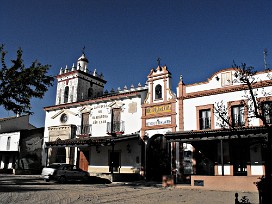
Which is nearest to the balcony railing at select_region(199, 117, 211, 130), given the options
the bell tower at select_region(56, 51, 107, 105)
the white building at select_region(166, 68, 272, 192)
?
the white building at select_region(166, 68, 272, 192)

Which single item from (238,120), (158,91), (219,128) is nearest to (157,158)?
(158,91)

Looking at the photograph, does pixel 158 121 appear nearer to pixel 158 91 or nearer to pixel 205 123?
pixel 158 91

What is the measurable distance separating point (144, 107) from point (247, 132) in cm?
876

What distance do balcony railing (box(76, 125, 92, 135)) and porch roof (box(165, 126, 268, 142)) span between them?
31.8 ft

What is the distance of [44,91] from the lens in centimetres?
1980

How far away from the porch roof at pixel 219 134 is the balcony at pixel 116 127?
6.12 metres

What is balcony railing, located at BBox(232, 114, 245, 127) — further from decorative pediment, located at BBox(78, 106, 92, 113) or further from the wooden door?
the wooden door

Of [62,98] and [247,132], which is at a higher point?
[62,98]

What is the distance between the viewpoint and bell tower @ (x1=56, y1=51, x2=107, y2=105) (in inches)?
→ 1254

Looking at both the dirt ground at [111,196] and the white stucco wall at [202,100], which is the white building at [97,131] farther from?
the dirt ground at [111,196]

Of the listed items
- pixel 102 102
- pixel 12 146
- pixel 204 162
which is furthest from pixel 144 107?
pixel 12 146

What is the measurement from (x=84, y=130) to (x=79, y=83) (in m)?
7.65

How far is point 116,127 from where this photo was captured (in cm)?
2397

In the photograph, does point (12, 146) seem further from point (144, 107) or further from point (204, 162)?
point (204, 162)
